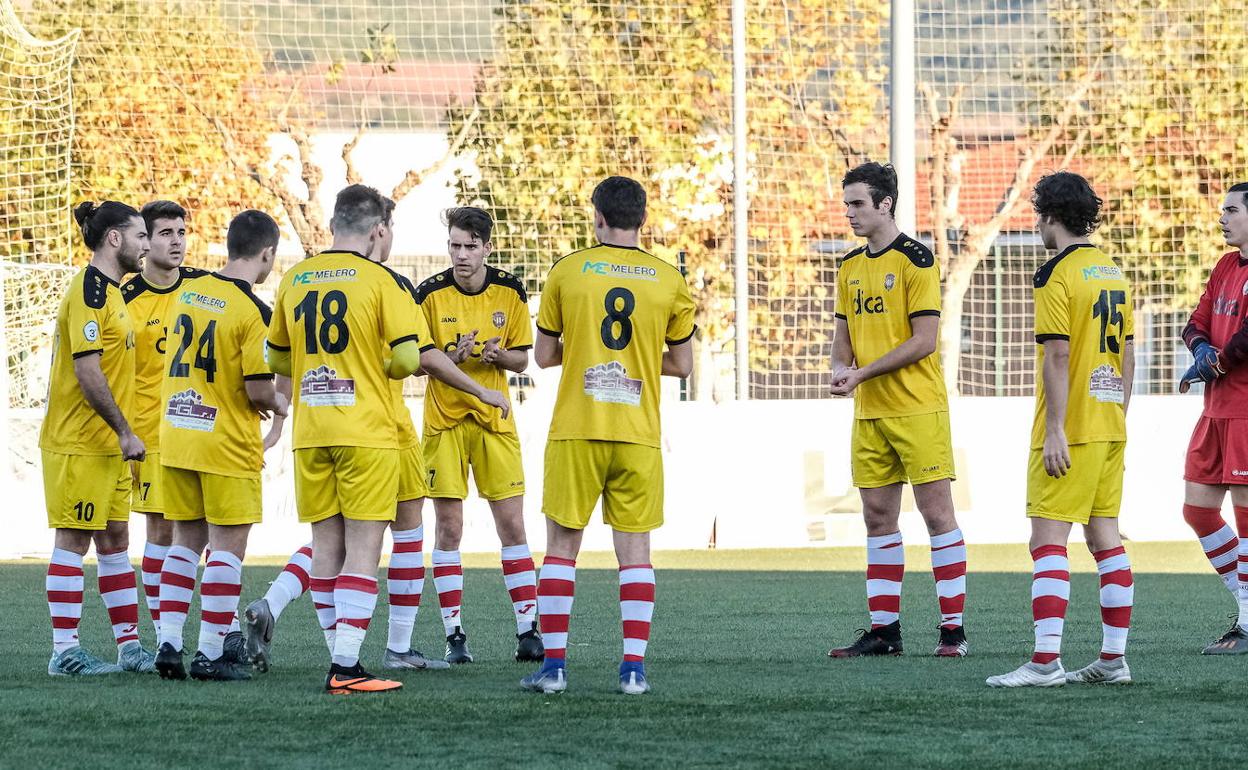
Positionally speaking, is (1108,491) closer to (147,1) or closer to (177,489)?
(177,489)

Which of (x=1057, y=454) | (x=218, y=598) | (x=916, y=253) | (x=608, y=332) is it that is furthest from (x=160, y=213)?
(x=1057, y=454)

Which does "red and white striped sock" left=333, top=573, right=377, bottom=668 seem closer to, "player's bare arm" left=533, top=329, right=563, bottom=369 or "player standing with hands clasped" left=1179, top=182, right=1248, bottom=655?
"player's bare arm" left=533, top=329, right=563, bottom=369

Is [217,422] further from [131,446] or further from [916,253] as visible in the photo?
[916,253]

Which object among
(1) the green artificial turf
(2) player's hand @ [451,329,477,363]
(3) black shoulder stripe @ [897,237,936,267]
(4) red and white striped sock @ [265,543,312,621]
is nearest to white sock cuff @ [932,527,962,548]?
(1) the green artificial turf

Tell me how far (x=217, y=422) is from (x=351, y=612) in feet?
3.54

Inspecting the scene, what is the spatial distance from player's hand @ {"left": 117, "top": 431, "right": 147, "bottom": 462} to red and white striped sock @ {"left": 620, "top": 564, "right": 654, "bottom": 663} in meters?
2.11

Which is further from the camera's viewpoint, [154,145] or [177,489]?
[154,145]

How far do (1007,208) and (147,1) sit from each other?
10.3 meters

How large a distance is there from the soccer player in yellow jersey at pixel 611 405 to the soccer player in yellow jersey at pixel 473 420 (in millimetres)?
1358

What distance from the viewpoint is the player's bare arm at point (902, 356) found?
286 inches

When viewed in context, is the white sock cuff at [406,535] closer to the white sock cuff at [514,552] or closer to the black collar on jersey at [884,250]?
the white sock cuff at [514,552]

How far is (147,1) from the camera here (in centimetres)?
1777

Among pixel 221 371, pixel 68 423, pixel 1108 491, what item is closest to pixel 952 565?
pixel 1108 491

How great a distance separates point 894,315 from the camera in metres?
7.40
